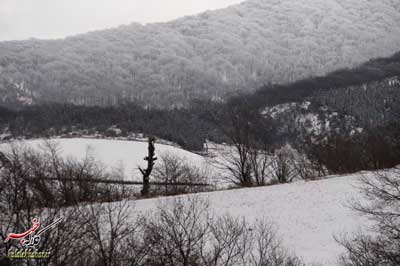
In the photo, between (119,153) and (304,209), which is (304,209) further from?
(119,153)

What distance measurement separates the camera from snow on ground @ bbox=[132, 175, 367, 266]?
14.5 metres

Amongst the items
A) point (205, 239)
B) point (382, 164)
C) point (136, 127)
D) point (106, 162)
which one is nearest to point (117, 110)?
point (136, 127)

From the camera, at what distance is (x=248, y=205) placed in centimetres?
1914

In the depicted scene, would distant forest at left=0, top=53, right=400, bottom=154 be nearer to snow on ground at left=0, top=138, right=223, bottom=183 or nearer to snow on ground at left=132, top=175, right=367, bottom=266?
snow on ground at left=0, top=138, right=223, bottom=183

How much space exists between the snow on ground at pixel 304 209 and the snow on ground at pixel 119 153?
1197 inches

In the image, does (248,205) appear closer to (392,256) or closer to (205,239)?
(205,239)

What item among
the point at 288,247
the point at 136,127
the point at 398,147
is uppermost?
the point at 136,127

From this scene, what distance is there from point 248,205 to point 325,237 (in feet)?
16.7

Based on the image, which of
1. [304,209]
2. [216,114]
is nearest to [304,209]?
[304,209]

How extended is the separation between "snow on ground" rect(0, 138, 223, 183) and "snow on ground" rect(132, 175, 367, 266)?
30393 mm

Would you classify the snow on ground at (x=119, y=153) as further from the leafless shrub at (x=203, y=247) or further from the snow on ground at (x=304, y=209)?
the leafless shrub at (x=203, y=247)

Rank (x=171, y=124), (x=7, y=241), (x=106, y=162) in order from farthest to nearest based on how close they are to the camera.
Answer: (x=171, y=124) < (x=106, y=162) < (x=7, y=241)

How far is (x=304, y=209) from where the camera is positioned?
1802 centimetres

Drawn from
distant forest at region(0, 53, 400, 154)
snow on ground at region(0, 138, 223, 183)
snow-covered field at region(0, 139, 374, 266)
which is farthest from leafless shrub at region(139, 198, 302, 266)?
distant forest at region(0, 53, 400, 154)
